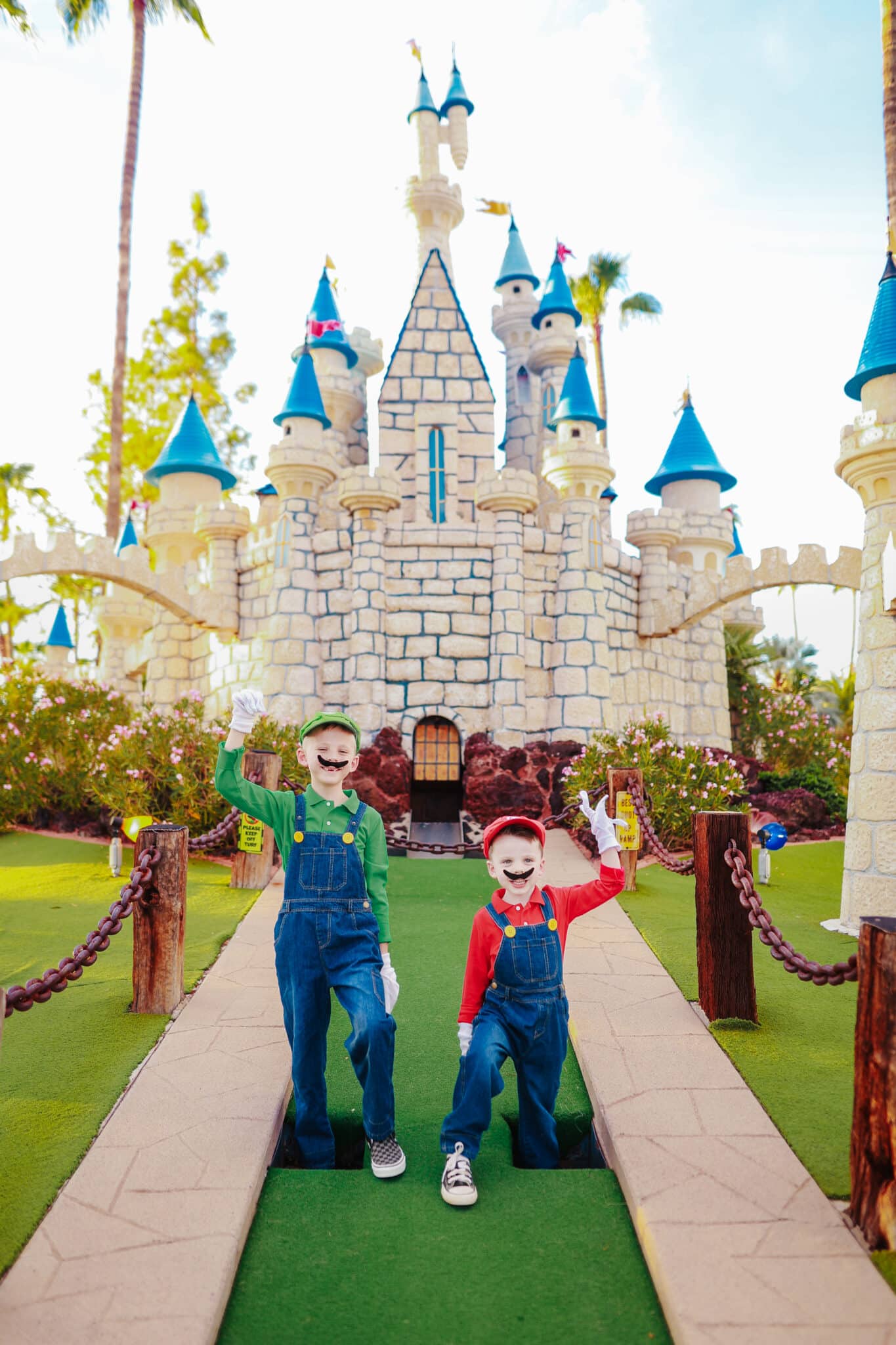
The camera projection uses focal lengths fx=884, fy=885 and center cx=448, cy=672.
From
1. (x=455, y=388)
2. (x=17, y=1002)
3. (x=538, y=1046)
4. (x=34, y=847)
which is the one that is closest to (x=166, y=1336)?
(x=17, y=1002)

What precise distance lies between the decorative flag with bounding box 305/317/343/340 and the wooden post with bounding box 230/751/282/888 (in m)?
11.5

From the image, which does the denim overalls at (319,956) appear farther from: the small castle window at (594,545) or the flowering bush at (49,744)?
the small castle window at (594,545)

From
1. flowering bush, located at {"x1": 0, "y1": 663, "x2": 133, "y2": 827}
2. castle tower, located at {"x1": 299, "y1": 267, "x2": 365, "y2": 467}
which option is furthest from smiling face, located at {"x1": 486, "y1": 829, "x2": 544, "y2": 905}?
castle tower, located at {"x1": 299, "y1": 267, "x2": 365, "y2": 467}

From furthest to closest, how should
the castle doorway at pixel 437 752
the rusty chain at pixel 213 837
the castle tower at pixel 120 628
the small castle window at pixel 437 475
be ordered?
the castle tower at pixel 120 628 → the small castle window at pixel 437 475 → the castle doorway at pixel 437 752 → the rusty chain at pixel 213 837

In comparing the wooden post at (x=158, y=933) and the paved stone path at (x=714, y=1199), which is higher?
the wooden post at (x=158, y=933)

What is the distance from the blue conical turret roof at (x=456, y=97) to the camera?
17609 mm

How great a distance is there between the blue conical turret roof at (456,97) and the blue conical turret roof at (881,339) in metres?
14.4

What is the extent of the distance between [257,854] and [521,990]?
15.4ft

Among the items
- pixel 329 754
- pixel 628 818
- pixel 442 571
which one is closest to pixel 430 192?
pixel 442 571

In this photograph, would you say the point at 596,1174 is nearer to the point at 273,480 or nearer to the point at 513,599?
the point at 513,599

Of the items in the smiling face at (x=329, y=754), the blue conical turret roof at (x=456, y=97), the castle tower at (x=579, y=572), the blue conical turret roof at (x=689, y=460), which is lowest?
the smiling face at (x=329, y=754)

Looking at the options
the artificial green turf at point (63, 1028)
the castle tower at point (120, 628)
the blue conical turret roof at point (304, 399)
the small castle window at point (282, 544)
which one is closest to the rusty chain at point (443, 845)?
the artificial green turf at point (63, 1028)

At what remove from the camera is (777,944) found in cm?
343

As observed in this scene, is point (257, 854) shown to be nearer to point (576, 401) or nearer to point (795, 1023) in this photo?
point (795, 1023)
